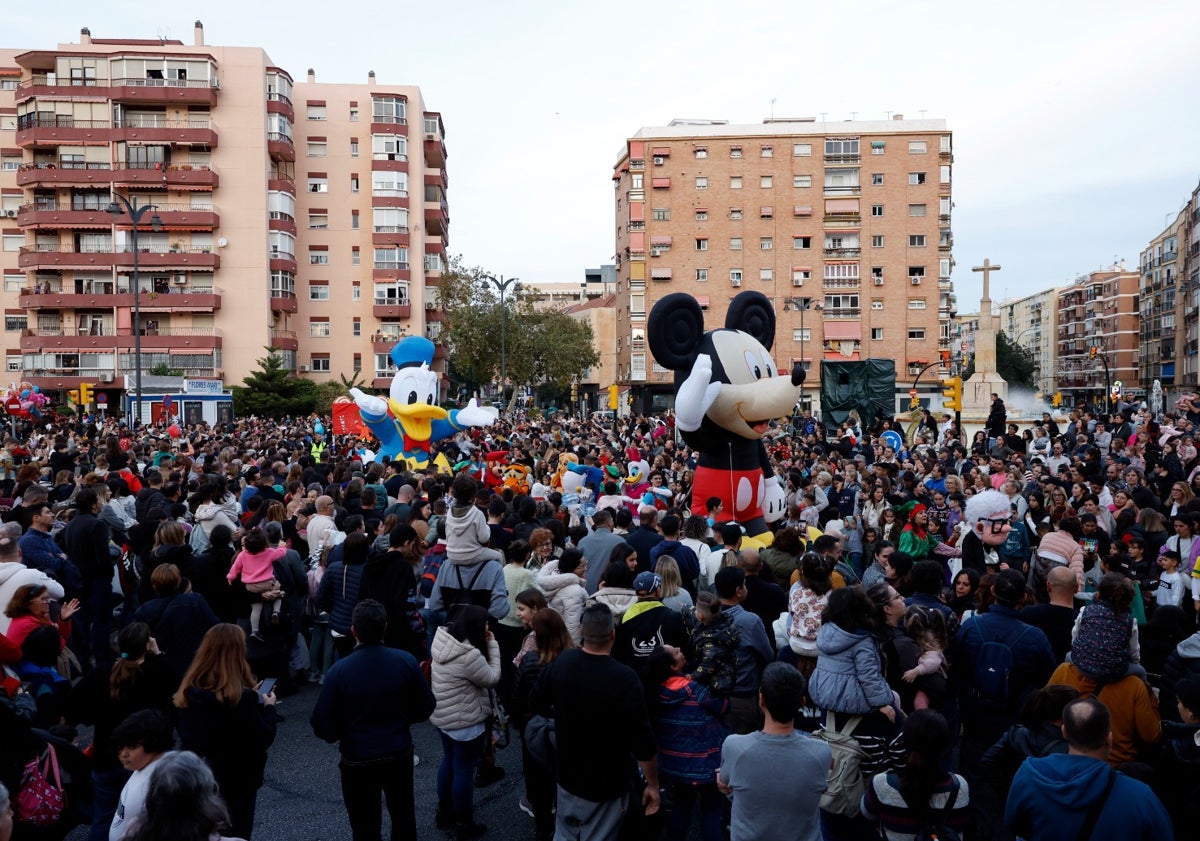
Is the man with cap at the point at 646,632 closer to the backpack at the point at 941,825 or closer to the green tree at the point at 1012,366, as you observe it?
the backpack at the point at 941,825

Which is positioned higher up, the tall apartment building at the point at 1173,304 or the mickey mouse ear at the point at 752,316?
the tall apartment building at the point at 1173,304

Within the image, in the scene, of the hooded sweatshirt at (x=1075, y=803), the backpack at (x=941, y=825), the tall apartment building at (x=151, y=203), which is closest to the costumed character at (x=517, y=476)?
the backpack at (x=941, y=825)

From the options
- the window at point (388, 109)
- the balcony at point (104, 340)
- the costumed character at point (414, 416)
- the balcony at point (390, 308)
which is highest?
the window at point (388, 109)

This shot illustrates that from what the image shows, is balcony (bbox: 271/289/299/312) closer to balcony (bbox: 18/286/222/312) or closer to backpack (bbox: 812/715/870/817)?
balcony (bbox: 18/286/222/312)

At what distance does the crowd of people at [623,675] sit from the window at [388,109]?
146 ft

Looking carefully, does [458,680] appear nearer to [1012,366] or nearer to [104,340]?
[104,340]

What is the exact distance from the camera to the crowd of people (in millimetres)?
3688

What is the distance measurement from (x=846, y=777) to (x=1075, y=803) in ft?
3.85

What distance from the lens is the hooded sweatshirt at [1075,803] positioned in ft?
10.2

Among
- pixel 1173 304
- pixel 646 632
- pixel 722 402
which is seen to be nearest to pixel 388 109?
pixel 722 402

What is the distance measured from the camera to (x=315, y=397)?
42.5 metres

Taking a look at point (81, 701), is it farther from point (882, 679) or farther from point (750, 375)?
point (750, 375)

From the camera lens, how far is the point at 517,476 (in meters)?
13.5

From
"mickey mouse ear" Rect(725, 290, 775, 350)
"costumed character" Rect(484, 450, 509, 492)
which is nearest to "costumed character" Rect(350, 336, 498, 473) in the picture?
"costumed character" Rect(484, 450, 509, 492)
